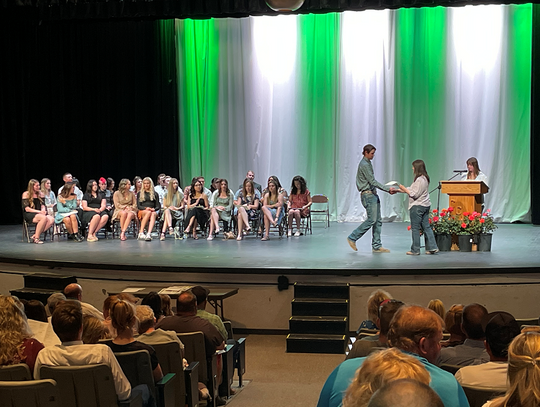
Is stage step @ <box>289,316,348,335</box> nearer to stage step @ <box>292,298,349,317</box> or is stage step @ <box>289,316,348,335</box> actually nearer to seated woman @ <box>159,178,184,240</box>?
stage step @ <box>292,298,349,317</box>

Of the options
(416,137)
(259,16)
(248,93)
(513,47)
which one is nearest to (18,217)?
(248,93)

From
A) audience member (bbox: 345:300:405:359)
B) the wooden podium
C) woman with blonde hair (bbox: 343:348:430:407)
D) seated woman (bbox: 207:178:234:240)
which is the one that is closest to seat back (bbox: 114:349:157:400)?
audience member (bbox: 345:300:405:359)

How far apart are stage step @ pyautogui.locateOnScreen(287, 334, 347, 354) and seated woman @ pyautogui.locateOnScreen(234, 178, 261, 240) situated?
12.0ft

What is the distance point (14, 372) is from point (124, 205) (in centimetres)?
690

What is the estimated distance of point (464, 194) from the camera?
8.15 m

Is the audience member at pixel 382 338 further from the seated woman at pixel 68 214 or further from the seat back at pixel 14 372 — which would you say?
the seated woman at pixel 68 214

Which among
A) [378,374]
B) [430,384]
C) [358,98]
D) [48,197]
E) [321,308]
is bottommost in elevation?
[321,308]

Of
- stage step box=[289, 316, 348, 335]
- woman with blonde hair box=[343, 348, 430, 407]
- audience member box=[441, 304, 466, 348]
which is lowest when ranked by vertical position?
stage step box=[289, 316, 348, 335]

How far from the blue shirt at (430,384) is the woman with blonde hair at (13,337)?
1544 millimetres

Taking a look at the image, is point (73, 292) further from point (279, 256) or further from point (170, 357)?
point (279, 256)

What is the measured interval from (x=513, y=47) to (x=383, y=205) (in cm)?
354

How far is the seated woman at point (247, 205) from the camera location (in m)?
9.34

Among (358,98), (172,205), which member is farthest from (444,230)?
(358,98)

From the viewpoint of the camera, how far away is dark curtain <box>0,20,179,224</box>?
1219 cm
